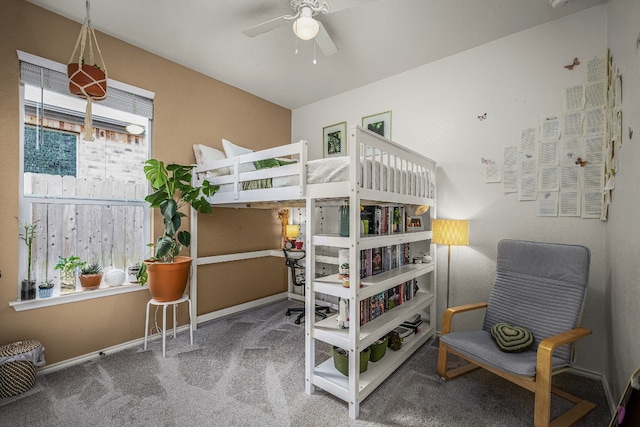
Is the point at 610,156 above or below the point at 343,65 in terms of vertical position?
below

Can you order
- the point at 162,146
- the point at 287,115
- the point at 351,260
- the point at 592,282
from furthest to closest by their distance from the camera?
1. the point at 287,115
2. the point at 162,146
3. the point at 592,282
4. the point at 351,260

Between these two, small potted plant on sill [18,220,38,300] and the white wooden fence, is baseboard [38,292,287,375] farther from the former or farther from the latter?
the white wooden fence

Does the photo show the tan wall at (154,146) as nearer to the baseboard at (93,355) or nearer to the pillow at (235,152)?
the baseboard at (93,355)

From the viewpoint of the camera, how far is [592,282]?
7.18ft

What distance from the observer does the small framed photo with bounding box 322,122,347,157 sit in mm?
3734

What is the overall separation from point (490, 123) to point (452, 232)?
1.08 m

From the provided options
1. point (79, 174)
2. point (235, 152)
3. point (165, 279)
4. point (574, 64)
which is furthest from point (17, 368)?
point (574, 64)

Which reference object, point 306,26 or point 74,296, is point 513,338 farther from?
point 74,296

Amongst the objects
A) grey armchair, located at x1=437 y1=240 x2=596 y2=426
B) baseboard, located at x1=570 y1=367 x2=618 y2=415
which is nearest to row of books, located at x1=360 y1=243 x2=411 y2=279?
grey armchair, located at x1=437 y1=240 x2=596 y2=426

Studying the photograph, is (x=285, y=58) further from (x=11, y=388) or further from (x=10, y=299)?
(x=11, y=388)

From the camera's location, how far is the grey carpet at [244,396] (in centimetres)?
171

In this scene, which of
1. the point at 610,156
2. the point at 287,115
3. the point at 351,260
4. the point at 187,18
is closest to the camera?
the point at 351,260

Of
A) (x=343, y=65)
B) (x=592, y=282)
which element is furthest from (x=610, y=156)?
(x=343, y=65)

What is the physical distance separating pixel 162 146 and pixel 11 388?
2132 millimetres
